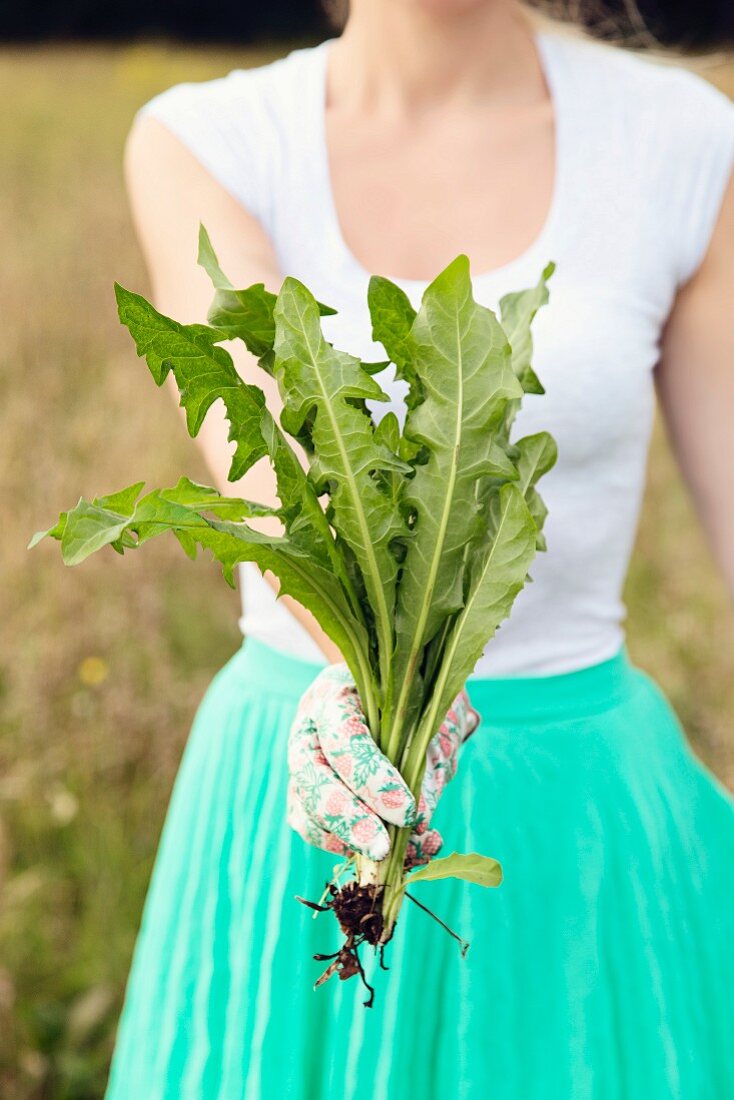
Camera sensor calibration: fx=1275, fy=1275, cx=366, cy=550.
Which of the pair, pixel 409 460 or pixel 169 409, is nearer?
pixel 409 460

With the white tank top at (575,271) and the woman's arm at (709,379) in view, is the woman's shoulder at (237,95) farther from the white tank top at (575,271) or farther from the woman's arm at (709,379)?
the woman's arm at (709,379)

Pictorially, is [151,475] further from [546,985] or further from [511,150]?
[546,985]

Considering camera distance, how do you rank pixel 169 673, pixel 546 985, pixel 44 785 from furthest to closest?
1. pixel 169 673
2. pixel 44 785
3. pixel 546 985

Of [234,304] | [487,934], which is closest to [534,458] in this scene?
[234,304]

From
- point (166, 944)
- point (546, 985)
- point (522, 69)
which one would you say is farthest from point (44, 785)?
point (522, 69)

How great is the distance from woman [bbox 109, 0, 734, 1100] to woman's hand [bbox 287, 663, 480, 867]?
15 centimetres

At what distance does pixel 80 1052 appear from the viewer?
7.06 feet

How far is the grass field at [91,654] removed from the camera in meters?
2.23

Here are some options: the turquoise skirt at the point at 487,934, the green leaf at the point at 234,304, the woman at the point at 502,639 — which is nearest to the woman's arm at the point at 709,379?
the woman at the point at 502,639

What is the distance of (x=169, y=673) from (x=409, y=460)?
2019mm

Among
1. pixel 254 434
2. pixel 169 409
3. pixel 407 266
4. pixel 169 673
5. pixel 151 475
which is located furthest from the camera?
pixel 169 409

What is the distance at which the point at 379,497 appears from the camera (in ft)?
3.06

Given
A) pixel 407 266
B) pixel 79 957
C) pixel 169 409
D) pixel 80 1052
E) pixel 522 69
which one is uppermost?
pixel 169 409

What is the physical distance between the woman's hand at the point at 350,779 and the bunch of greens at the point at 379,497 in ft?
0.09
